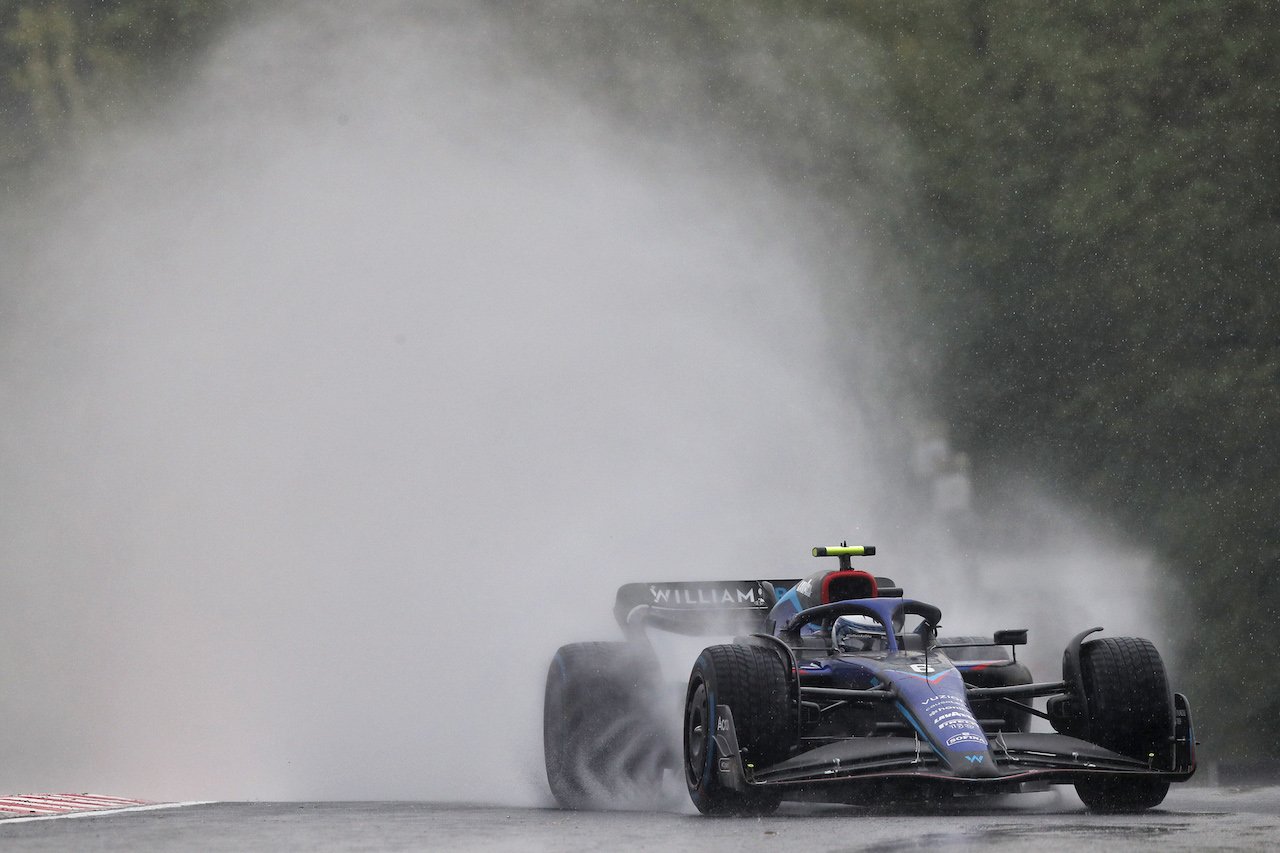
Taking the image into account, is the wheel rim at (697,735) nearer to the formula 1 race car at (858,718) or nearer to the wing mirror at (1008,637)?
the formula 1 race car at (858,718)

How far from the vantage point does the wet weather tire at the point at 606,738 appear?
35.5 feet

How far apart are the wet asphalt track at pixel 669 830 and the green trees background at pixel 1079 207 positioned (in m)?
16.6

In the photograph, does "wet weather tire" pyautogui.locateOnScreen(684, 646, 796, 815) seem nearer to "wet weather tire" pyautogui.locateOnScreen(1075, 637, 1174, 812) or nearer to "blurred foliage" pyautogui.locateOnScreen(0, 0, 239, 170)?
"wet weather tire" pyautogui.locateOnScreen(1075, 637, 1174, 812)

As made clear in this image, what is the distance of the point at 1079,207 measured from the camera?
91.6 feet

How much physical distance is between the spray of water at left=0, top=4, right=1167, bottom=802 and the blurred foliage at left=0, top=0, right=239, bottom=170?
2.30 metres

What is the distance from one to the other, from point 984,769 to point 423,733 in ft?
27.5

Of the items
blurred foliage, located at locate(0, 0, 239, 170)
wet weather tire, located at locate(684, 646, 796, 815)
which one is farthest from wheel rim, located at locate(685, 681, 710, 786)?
blurred foliage, located at locate(0, 0, 239, 170)

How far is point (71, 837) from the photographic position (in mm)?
7414

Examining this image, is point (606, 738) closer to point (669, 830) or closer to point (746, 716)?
point (746, 716)

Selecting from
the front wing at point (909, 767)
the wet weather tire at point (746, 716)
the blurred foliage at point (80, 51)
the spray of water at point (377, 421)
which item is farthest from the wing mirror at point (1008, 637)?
the blurred foliage at point (80, 51)

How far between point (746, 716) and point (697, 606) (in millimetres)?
3423

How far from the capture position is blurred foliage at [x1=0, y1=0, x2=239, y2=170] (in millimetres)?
29250

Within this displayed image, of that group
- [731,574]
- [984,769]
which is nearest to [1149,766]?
[984,769]

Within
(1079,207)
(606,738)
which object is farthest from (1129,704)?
(1079,207)
